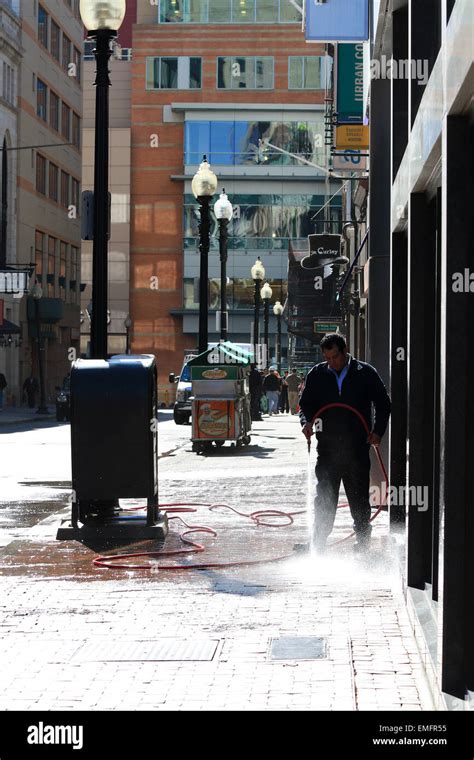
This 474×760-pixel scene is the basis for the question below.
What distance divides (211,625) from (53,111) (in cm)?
6700

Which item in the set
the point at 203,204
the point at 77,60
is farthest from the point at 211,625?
the point at 77,60

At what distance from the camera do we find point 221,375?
83.9 ft

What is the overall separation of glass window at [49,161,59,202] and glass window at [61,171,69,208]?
1574 millimetres

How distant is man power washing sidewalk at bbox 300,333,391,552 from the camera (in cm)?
1116

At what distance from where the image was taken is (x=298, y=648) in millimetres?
7449

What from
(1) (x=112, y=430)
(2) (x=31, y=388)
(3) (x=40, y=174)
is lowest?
(2) (x=31, y=388)

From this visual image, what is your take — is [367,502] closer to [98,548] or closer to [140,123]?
[98,548]

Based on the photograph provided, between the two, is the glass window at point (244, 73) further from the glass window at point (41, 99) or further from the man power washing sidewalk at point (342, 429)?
the man power washing sidewalk at point (342, 429)

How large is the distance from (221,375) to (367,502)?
567 inches

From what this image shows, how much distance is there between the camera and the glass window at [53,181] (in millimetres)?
72125

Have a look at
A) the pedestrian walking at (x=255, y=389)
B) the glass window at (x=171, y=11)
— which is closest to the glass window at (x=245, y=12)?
the glass window at (x=171, y=11)

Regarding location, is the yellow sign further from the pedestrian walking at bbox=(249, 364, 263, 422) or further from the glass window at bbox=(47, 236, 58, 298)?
the glass window at bbox=(47, 236, 58, 298)

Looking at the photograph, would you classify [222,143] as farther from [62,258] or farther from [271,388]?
[271,388]
